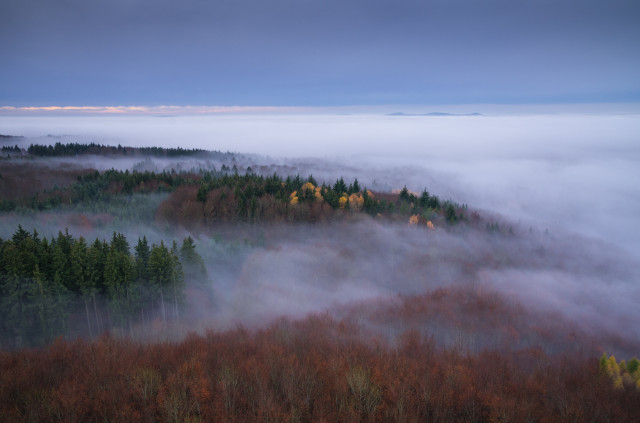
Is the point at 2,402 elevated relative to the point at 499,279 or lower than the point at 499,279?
elevated

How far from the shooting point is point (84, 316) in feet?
129

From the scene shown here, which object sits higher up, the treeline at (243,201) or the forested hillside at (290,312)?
the treeline at (243,201)

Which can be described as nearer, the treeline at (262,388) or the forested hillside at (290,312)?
the treeline at (262,388)

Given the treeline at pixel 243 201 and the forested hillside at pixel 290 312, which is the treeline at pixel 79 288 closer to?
the forested hillside at pixel 290 312

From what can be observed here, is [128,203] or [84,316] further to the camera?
[128,203]

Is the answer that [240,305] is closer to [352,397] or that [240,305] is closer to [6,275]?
[6,275]

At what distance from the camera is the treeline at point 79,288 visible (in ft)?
114

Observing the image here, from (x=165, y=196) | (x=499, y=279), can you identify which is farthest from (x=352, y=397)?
(x=165, y=196)

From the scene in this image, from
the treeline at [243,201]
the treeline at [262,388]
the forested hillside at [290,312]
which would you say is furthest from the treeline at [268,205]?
the treeline at [262,388]

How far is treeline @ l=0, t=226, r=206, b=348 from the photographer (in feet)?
114

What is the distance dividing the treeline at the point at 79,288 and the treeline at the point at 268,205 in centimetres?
4178

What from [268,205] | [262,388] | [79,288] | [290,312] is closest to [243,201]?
[268,205]

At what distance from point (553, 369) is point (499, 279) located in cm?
4274

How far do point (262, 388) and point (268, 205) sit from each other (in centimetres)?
6895
